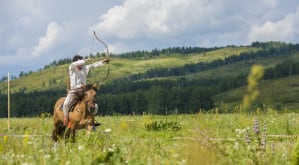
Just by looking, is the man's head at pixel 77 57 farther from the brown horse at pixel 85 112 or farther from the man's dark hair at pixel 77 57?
the brown horse at pixel 85 112

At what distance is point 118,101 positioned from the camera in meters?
169

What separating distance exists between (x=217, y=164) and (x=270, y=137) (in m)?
10.8

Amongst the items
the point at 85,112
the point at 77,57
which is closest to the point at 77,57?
the point at 77,57

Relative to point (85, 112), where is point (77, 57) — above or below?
above

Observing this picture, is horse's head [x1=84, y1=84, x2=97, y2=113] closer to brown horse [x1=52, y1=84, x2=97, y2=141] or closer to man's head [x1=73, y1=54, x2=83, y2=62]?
brown horse [x1=52, y1=84, x2=97, y2=141]

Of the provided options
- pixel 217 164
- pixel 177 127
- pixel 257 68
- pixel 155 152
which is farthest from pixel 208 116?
pixel 257 68

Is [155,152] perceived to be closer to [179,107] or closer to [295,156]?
[295,156]

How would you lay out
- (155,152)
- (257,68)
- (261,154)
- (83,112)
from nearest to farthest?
1. (257,68)
2. (261,154)
3. (155,152)
4. (83,112)

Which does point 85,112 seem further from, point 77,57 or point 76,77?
point 77,57

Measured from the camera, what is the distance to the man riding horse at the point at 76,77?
16297 millimetres

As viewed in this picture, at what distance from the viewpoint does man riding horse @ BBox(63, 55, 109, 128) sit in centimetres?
1630

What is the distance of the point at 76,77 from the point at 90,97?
31.0 inches

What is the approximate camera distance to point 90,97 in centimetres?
1623

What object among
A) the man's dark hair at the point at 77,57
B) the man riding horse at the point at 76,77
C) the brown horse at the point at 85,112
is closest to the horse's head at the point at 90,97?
the brown horse at the point at 85,112
